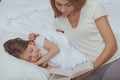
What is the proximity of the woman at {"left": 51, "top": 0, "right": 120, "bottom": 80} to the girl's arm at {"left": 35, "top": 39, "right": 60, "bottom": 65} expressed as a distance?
118 mm

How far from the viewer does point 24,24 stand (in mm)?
2131

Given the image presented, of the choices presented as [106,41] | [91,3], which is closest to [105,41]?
[106,41]

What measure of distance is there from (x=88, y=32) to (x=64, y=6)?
209 millimetres

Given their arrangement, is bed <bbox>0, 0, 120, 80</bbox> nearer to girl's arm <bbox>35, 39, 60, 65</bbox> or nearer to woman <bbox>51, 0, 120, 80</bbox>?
girl's arm <bbox>35, 39, 60, 65</bbox>

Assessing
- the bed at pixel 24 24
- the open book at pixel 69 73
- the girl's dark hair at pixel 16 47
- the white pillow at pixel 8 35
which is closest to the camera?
the open book at pixel 69 73

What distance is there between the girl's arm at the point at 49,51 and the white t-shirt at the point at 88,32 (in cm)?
12

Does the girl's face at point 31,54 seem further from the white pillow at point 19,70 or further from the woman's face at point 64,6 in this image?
the woman's face at point 64,6

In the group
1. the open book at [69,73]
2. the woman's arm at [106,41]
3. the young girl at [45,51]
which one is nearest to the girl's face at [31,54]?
the young girl at [45,51]

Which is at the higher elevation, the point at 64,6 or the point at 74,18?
the point at 64,6

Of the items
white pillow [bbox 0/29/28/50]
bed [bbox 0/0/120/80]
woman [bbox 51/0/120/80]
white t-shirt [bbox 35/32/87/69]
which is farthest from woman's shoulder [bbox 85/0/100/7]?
white pillow [bbox 0/29/28/50]

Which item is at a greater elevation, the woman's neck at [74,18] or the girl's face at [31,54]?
the woman's neck at [74,18]

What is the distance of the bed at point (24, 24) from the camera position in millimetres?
1528

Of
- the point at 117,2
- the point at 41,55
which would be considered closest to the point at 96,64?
the point at 41,55

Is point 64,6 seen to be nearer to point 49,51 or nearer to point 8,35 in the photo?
point 49,51
